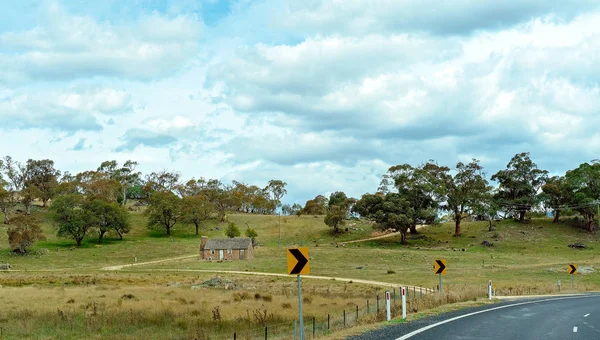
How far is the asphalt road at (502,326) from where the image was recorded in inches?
637

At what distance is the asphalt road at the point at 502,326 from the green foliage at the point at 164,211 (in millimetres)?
104556

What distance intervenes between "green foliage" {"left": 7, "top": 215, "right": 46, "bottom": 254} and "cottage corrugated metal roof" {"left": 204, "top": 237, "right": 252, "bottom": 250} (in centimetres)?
2949

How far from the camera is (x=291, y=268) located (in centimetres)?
1500

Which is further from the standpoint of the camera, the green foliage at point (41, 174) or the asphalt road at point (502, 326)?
the green foliage at point (41, 174)

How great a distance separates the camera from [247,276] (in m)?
63.1

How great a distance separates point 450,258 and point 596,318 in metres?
59.1

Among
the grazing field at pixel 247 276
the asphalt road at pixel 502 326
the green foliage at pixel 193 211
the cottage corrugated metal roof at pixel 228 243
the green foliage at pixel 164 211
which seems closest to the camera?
the asphalt road at pixel 502 326

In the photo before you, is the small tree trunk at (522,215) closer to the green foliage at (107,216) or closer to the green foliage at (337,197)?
the green foliage at (337,197)

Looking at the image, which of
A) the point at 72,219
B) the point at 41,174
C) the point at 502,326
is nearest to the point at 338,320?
the point at 502,326

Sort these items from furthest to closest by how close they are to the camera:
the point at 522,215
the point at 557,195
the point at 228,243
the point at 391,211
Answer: the point at 522,215 < the point at 557,195 < the point at 391,211 < the point at 228,243

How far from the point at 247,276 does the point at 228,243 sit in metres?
34.1

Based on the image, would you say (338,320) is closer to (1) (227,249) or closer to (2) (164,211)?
(1) (227,249)

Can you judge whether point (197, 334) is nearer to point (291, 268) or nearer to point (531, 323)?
point (291, 268)

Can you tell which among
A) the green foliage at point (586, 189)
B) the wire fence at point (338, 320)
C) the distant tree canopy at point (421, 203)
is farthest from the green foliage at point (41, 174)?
the wire fence at point (338, 320)
